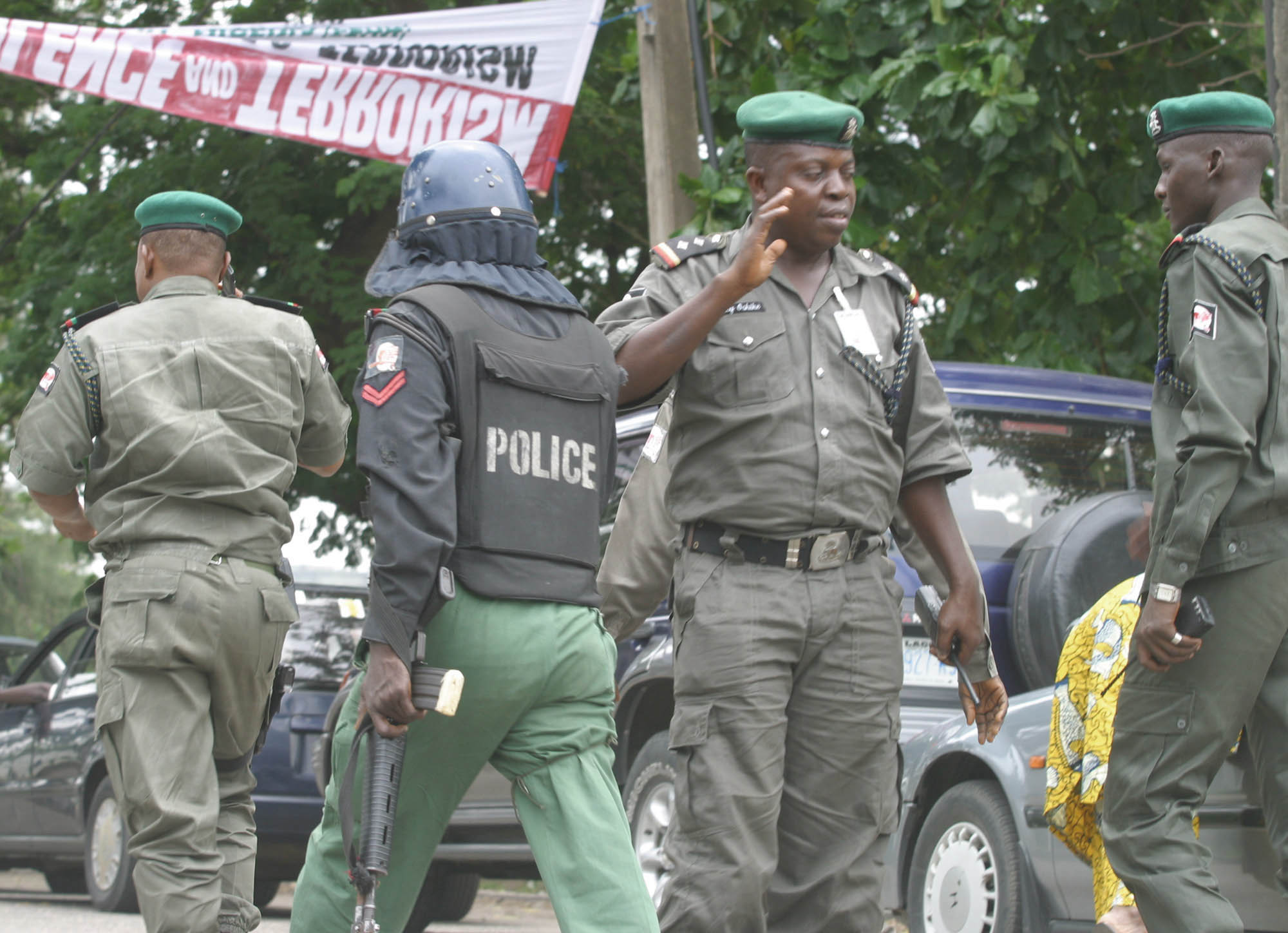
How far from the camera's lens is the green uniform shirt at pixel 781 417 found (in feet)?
13.2

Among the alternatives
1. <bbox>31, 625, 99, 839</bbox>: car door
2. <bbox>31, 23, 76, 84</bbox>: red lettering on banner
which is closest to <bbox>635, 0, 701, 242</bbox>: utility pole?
<bbox>31, 23, 76, 84</bbox>: red lettering on banner

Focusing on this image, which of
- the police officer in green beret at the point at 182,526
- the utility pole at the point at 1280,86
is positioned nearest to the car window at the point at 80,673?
the police officer in green beret at the point at 182,526

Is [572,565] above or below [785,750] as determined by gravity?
above

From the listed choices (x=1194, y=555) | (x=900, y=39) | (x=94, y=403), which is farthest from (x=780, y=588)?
(x=900, y=39)

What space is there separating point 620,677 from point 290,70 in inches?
166

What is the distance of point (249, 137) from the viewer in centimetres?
1285

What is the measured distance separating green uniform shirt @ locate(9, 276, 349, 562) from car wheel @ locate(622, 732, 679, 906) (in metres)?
1.95

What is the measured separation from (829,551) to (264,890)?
6.31 m

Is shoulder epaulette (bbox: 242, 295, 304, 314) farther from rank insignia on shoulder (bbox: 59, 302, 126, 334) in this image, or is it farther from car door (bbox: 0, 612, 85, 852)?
car door (bbox: 0, 612, 85, 852)

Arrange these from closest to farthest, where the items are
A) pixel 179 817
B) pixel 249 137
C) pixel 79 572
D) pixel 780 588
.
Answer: pixel 780 588
pixel 179 817
pixel 249 137
pixel 79 572

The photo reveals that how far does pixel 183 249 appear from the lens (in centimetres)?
496

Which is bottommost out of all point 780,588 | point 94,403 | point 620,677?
point 620,677

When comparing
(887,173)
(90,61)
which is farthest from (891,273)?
(90,61)

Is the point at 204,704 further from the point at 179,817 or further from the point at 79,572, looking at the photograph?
the point at 79,572
